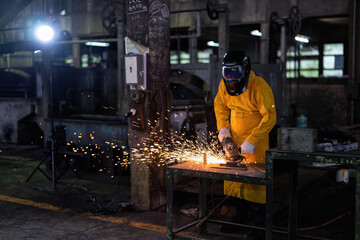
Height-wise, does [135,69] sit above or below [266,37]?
below

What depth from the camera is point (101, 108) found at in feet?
49.0

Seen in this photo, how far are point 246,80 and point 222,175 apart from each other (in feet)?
3.98

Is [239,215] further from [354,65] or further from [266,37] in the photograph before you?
[266,37]

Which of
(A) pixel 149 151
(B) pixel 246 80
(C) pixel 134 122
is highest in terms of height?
(B) pixel 246 80

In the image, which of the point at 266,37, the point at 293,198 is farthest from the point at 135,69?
the point at 266,37

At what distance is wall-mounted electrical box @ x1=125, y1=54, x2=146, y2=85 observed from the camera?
5.48m

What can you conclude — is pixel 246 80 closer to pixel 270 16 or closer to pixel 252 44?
pixel 270 16

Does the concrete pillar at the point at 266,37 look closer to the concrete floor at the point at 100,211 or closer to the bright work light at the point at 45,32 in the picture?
the concrete floor at the point at 100,211

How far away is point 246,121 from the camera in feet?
15.7

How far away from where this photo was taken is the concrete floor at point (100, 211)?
4980 mm

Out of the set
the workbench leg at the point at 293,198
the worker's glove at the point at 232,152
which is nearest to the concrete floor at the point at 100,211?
the workbench leg at the point at 293,198

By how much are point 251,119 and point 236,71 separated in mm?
601

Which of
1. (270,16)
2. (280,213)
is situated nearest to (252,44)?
(270,16)

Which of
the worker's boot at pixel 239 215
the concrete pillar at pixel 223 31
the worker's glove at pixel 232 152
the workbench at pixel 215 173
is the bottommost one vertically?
the worker's boot at pixel 239 215
